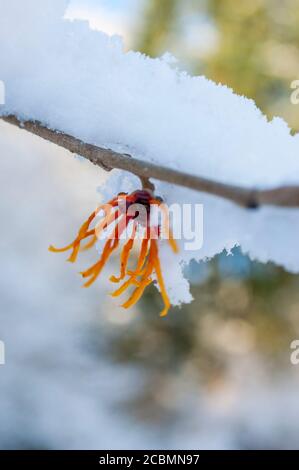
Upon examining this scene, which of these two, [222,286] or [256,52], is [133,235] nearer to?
[256,52]

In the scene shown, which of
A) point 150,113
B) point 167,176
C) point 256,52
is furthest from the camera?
point 256,52

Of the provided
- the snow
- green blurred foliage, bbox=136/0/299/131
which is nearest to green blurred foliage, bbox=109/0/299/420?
green blurred foliage, bbox=136/0/299/131

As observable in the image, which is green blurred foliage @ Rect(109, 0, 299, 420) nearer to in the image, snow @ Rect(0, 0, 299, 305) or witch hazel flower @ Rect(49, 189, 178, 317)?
snow @ Rect(0, 0, 299, 305)

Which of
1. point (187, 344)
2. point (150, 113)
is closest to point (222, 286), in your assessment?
point (187, 344)

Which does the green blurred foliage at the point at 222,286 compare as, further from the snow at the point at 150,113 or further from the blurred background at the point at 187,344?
the snow at the point at 150,113

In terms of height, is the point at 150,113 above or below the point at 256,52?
below

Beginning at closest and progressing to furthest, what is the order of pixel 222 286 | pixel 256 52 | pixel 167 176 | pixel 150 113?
pixel 167 176 < pixel 150 113 < pixel 256 52 < pixel 222 286
